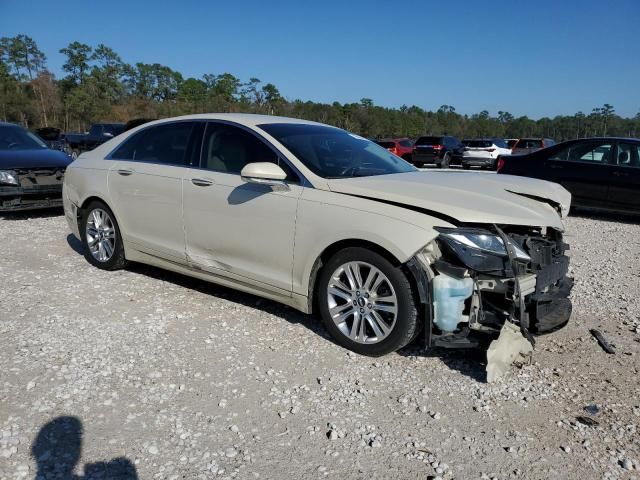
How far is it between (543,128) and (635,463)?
337 ft

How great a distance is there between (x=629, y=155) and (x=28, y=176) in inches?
408

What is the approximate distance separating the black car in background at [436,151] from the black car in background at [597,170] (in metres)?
15.8

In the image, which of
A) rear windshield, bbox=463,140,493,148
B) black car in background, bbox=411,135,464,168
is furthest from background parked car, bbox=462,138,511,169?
black car in background, bbox=411,135,464,168

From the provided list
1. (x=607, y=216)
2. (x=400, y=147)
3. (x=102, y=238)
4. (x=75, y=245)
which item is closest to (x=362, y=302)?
(x=102, y=238)

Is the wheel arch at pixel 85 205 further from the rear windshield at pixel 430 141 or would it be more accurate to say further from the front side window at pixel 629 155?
the rear windshield at pixel 430 141

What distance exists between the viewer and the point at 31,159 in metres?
8.86

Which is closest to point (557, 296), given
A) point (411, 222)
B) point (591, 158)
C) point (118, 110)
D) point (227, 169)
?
point (411, 222)

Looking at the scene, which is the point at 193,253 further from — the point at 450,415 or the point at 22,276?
the point at 450,415

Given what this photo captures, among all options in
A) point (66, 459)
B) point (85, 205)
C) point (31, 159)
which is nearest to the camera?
point (66, 459)

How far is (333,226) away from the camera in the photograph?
3762 mm

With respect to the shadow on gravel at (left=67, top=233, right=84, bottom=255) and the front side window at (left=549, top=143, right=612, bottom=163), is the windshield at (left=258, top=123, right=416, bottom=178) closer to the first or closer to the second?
the shadow on gravel at (left=67, top=233, right=84, bottom=255)

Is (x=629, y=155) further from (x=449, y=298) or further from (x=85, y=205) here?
(x=85, y=205)

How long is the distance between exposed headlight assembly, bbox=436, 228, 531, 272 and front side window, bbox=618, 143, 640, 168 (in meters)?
7.76

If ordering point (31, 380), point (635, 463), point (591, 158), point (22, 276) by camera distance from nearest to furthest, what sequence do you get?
point (635, 463)
point (31, 380)
point (22, 276)
point (591, 158)
